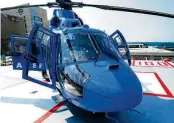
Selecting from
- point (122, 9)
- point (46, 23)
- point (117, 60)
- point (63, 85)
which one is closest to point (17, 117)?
point (63, 85)

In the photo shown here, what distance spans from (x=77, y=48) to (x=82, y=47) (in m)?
0.14

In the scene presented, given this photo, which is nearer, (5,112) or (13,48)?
(5,112)

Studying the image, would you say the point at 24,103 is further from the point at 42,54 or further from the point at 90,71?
the point at 90,71

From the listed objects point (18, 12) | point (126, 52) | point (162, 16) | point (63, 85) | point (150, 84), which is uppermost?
point (18, 12)

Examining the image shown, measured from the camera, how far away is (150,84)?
315 inches

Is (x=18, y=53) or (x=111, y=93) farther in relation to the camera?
(x=18, y=53)

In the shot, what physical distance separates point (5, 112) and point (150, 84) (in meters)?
6.06

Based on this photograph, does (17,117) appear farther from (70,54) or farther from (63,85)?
(70,54)

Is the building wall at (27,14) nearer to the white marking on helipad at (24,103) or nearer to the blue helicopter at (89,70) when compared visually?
the white marking on helipad at (24,103)

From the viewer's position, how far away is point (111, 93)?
3.39 m

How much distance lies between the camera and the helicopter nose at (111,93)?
3332mm

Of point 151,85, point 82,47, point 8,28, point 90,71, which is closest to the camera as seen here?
point 90,71

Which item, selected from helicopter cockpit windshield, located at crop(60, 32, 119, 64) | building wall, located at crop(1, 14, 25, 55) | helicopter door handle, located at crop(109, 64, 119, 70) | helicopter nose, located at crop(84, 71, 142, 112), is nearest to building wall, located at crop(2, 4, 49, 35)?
building wall, located at crop(1, 14, 25, 55)

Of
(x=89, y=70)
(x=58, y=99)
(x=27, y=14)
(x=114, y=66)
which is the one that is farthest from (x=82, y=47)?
(x=27, y=14)
